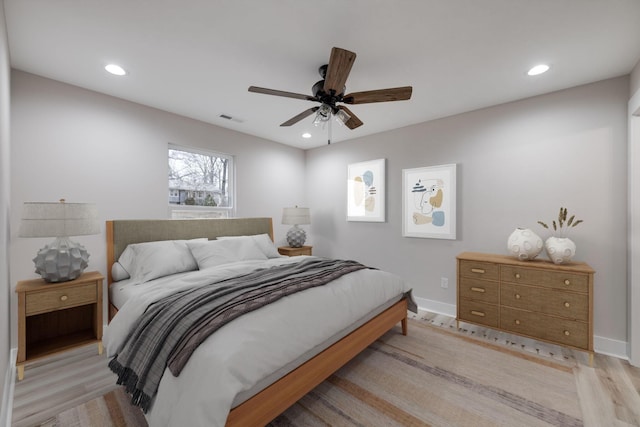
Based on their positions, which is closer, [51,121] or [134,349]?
[134,349]

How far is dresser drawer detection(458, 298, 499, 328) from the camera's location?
2855 millimetres

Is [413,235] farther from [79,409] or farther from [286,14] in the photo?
[79,409]

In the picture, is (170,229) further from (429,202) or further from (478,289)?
(478,289)

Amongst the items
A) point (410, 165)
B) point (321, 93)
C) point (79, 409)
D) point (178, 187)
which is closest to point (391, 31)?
point (321, 93)

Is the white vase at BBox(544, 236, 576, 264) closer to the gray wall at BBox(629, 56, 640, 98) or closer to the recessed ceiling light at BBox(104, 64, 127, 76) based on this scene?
the gray wall at BBox(629, 56, 640, 98)

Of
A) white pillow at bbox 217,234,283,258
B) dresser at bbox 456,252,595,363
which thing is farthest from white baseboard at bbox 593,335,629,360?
white pillow at bbox 217,234,283,258

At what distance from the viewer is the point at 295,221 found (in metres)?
4.44

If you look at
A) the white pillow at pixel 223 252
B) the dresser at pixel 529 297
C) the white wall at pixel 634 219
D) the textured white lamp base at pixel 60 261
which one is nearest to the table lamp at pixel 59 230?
the textured white lamp base at pixel 60 261

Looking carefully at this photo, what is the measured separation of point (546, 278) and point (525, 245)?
345mm

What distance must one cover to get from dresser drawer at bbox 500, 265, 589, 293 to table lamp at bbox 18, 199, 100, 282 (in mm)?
3886

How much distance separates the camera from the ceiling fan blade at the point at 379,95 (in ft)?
6.81

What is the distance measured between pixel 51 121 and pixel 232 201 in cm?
210

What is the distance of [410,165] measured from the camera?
3.88m

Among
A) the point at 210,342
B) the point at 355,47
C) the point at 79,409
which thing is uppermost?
the point at 355,47
